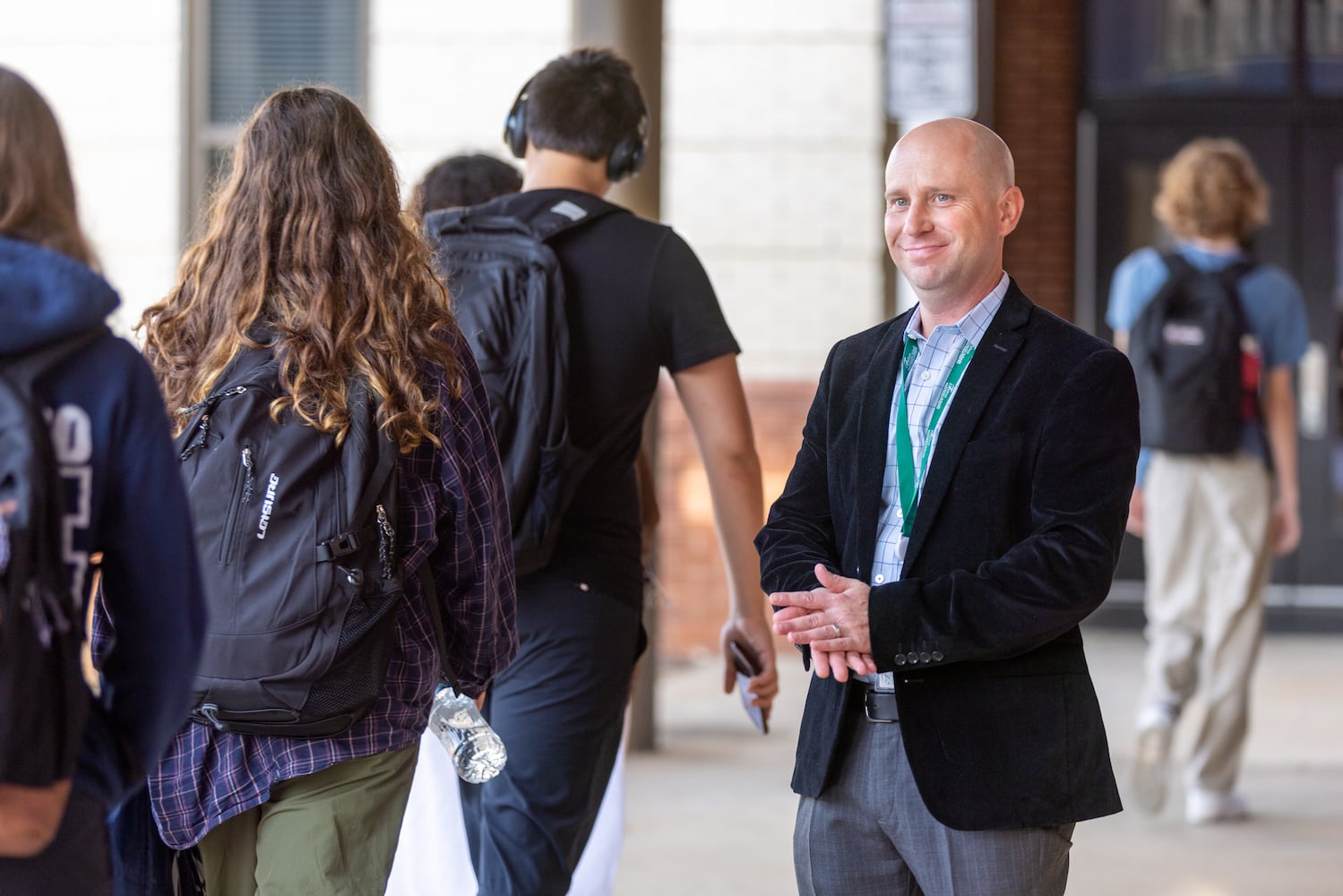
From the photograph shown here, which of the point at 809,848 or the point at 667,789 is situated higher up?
the point at 809,848

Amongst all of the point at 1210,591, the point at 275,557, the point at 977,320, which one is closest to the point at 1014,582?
the point at 977,320

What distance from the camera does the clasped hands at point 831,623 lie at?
97.5 inches

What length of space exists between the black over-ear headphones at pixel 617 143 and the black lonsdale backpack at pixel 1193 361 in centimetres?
273

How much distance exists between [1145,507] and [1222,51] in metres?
4.44

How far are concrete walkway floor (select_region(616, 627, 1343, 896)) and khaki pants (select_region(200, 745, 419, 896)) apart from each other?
256 centimetres

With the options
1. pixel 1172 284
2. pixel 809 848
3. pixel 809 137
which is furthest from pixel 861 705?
pixel 809 137

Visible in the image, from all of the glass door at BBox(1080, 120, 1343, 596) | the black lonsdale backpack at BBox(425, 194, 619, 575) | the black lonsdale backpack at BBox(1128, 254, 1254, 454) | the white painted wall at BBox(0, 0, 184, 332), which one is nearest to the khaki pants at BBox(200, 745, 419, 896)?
the black lonsdale backpack at BBox(425, 194, 619, 575)

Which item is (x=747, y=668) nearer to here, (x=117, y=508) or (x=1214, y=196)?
(x=117, y=508)

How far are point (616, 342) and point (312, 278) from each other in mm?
1023

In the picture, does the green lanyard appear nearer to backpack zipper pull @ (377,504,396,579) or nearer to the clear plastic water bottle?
backpack zipper pull @ (377,504,396,579)

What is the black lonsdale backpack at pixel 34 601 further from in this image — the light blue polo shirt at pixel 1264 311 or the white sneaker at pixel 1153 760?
the light blue polo shirt at pixel 1264 311

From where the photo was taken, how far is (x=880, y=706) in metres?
2.61

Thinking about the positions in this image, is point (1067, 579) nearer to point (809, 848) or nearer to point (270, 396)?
point (809, 848)

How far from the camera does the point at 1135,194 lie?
9352 millimetres
